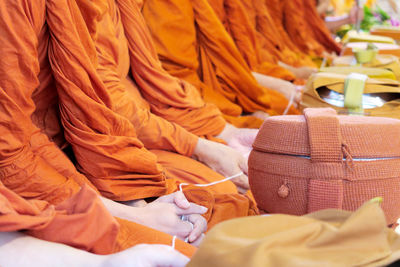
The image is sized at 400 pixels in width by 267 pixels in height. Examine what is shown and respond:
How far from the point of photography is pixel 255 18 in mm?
3650

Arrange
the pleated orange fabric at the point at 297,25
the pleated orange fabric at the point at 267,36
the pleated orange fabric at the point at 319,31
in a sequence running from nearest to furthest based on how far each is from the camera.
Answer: the pleated orange fabric at the point at 267,36
the pleated orange fabric at the point at 297,25
the pleated orange fabric at the point at 319,31

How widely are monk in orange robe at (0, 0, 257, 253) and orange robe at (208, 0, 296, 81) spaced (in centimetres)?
152

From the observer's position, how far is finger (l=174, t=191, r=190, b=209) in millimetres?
1139

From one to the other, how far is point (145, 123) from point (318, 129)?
717mm

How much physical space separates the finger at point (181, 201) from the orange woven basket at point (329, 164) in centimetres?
20

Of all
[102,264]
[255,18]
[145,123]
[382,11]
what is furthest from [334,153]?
[382,11]

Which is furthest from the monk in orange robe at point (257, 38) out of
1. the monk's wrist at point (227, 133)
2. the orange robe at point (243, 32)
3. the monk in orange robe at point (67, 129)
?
the monk in orange robe at point (67, 129)

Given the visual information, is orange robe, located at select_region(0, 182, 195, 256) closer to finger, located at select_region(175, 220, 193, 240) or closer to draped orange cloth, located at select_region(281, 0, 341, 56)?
finger, located at select_region(175, 220, 193, 240)

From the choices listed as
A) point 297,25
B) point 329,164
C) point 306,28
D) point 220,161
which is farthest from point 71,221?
point 306,28

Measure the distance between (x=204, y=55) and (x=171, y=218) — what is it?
4.33 feet

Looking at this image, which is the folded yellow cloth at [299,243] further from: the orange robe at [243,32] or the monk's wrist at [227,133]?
the orange robe at [243,32]

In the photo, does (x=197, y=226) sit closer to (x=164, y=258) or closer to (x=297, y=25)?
(x=164, y=258)

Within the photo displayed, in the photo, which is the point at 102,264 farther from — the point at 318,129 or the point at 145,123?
the point at 145,123

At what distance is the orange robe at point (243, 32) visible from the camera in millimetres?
2746
